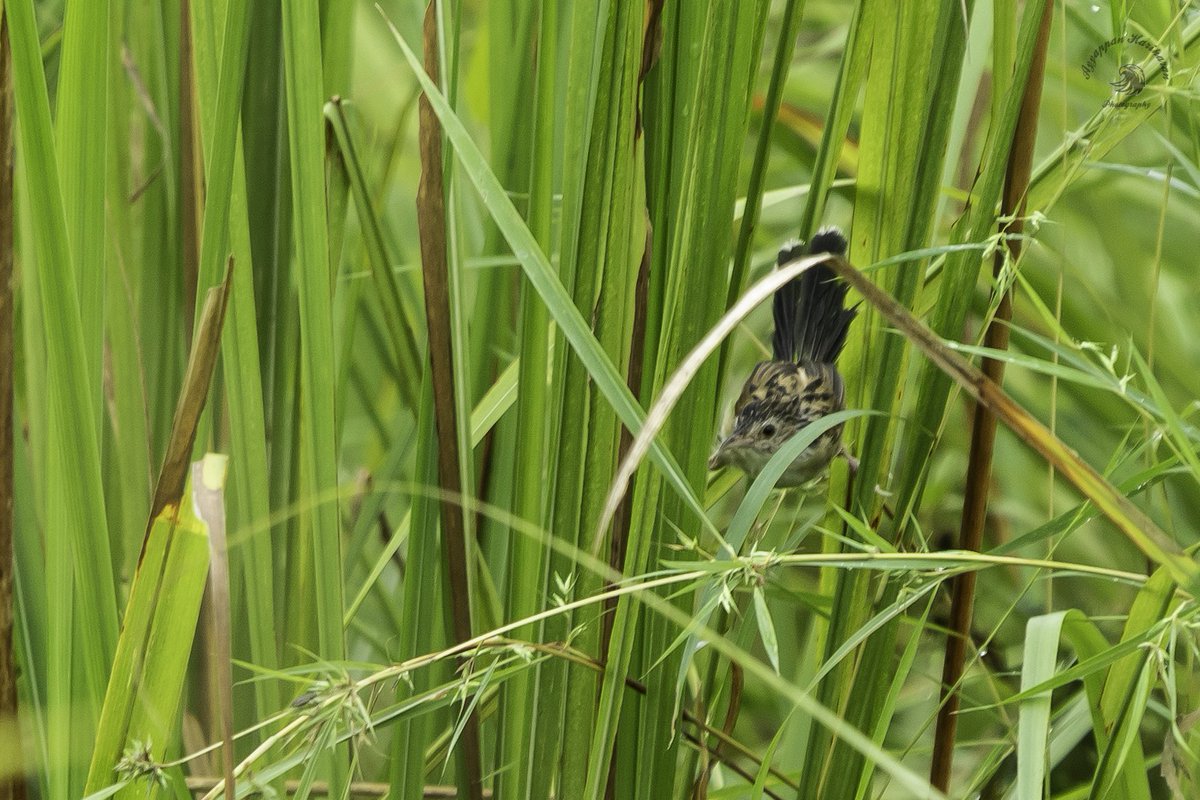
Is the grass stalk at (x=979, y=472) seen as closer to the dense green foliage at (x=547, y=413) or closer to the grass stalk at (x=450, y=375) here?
the dense green foliage at (x=547, y=413)

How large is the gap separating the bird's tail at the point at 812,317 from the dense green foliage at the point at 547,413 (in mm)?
20

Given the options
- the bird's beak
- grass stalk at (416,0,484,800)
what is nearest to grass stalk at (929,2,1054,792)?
the bird's beak

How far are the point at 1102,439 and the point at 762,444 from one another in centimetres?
59

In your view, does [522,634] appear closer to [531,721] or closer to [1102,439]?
[531,721]

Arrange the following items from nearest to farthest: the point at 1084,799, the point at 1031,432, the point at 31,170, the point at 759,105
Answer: the point at 1031,432, the point at 31,170, the point at 1084,799, the point at 759,105

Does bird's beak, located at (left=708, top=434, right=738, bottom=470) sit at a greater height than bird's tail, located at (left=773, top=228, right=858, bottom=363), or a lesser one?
lesser

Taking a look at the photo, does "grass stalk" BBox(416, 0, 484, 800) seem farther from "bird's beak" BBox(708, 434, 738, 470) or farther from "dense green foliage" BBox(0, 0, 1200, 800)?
"bird's beak" BBox(708, 434, 738, 470)

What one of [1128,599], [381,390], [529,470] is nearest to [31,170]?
[529,470]

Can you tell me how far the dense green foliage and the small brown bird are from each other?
22mm

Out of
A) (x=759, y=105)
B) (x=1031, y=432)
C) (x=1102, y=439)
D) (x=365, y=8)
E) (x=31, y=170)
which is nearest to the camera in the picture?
(x=1031, y=432)

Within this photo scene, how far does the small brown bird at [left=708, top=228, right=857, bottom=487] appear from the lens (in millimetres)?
695

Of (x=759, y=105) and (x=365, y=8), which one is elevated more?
(x=365, y=8)

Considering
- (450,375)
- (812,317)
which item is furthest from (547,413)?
(812,317)

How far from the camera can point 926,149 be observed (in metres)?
0.59
